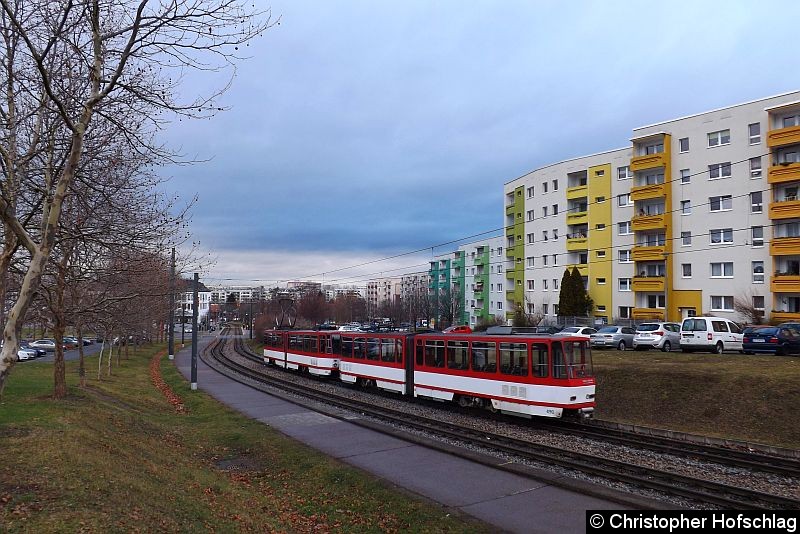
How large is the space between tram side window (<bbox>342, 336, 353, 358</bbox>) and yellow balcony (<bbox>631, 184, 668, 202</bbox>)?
29799mm

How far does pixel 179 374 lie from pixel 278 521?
30011 millimetres

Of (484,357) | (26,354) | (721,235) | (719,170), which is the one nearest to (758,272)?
(721,235)

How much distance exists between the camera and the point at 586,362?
631 inches

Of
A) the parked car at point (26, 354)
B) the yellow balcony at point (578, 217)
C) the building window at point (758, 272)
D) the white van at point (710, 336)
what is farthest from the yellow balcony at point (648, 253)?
the parked car at point (26, 354)

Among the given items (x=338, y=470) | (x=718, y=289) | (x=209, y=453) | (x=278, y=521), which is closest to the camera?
(x=278, y=521)

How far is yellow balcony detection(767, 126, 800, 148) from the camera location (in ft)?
120

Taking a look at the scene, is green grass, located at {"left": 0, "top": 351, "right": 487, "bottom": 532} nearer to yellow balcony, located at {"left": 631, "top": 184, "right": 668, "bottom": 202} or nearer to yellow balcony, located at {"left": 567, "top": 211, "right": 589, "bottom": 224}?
yellow balcony, located at {"left": 631, "top": 184, "right": 668, "bottom": 202}

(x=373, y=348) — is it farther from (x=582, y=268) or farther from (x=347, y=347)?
(x=582, y=268)

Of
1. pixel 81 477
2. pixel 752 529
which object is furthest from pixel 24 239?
pixel 752 529

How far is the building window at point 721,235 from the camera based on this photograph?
134 feet

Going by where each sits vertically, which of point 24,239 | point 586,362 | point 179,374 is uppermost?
point 24,239

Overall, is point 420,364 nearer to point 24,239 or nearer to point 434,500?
point 434,500

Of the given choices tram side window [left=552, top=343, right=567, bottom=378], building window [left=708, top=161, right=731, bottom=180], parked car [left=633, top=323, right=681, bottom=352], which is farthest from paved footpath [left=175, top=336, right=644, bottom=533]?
building window [left=708, top=161, right=731, bottom=180]

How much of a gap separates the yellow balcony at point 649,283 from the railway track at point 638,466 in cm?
3228
